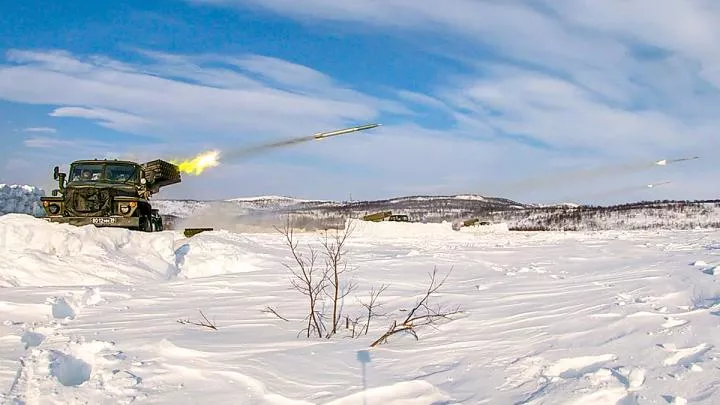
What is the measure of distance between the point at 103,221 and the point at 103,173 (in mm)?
1979

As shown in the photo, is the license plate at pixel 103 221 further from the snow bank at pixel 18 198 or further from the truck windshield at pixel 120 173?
the snow bank at pixel 18 198

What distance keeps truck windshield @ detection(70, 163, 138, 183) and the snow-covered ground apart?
16.0 ft

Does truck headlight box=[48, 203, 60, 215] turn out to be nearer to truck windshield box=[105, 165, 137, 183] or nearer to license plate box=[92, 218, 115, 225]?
license plate box=[92, 218, 115, 225]

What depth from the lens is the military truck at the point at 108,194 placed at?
44.4 feet

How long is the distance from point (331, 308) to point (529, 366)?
3.42 meters

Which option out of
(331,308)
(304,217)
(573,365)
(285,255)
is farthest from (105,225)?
(304,217)

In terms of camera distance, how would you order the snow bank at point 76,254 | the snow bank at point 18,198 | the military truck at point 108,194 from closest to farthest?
the snow bank at point 76,254 → the military truck at point 108,194 → the snow bank at point 18,198

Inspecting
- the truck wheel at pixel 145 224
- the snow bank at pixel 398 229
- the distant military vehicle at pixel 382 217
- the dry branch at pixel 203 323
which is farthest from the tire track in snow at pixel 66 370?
the distant military vehicle at pixel 382 217

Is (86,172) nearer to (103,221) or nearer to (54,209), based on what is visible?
(54,209)

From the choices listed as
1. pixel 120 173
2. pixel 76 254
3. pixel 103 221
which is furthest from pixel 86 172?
pixel 76 254

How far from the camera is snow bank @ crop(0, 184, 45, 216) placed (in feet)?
104

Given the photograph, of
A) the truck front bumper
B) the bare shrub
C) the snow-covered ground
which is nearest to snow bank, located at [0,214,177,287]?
the snow-covered ground

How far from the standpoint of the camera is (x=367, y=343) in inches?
214

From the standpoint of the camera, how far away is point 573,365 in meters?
4.32
